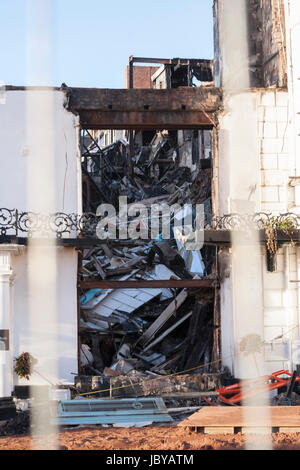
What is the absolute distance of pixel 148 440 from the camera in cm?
1427

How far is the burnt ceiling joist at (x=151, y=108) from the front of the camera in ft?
66.4

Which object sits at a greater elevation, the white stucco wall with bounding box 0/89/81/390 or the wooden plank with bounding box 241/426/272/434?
the white stucco wall with bounding box 0/89/81/390

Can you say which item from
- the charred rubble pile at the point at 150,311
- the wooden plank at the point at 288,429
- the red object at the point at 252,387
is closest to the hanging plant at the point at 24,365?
the charred rubble pile at the point at 150,311

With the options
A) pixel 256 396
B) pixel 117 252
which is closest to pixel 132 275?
pixel 117 252

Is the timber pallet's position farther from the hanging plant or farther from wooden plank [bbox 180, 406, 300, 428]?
the hanging plant

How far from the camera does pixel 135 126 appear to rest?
2072 centimetres

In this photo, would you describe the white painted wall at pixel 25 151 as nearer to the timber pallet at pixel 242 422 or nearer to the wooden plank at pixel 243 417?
the wooden plank at pixel 243 417

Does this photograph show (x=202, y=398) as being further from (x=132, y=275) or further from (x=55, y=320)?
(x=132, y=275)

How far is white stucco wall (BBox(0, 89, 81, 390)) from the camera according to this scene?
19.1m

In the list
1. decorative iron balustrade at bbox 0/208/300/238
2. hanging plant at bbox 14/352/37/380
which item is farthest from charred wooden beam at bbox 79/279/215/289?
→ hanging plant at bbox 14/352/37/380

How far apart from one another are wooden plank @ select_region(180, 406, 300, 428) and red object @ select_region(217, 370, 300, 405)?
188cm

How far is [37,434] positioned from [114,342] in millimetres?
9479

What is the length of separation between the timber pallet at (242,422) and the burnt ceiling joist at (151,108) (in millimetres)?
7742

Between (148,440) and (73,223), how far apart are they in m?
6.47
